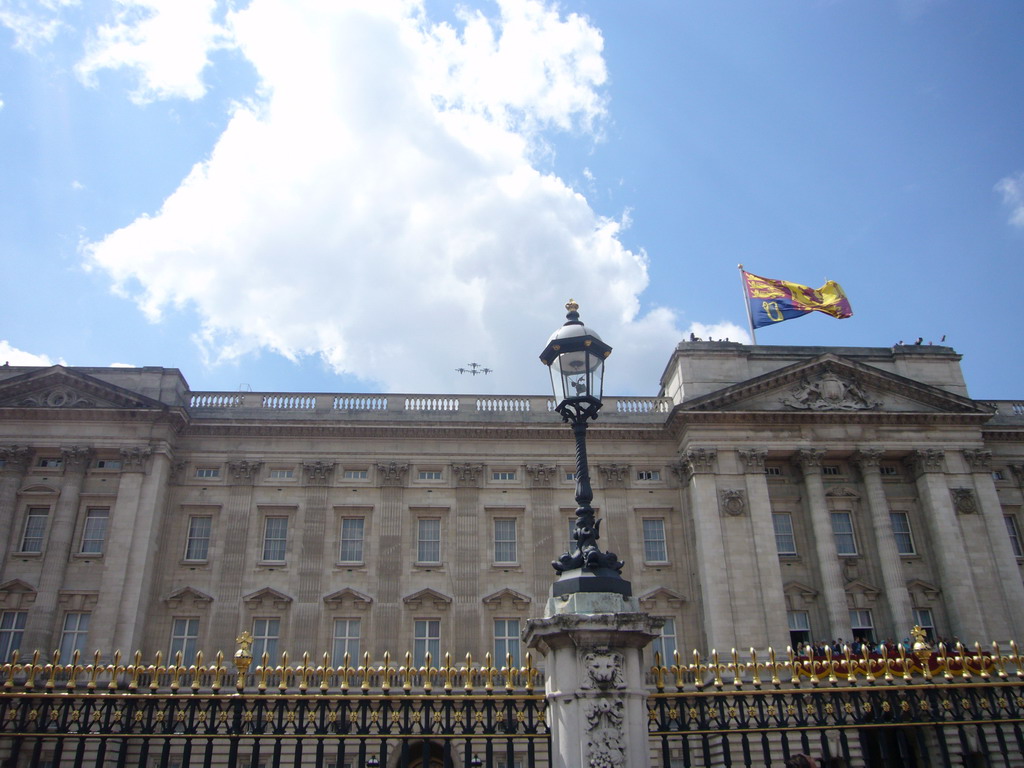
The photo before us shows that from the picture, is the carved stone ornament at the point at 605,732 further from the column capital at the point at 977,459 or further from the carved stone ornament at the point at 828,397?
the column capital at the point at 977,459

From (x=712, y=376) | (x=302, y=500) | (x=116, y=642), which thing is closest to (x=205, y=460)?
(x=302, y=500)

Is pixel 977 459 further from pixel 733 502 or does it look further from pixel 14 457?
pixel 14 457

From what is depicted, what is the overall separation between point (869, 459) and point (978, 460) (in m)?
5.03

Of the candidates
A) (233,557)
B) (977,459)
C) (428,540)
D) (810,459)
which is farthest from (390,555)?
(977,459)

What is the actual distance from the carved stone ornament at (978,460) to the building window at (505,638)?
21.4 m

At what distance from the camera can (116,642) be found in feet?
104

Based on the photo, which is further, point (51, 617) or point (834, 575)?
point (834, 575)

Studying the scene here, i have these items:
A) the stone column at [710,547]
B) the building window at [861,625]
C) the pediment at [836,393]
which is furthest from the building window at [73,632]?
the building window at [861,625]

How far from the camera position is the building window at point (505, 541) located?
119ft

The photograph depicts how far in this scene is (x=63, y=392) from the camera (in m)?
36.2

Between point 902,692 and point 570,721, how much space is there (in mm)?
4178

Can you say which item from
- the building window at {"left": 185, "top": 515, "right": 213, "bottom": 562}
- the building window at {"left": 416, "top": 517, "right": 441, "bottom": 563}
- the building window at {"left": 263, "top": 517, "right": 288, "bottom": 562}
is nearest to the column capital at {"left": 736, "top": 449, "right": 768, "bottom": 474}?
the building window at {"left": 416, "top": 517, "right": 441, "bottom": 563}

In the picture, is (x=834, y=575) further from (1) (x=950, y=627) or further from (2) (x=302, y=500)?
(2) (x=302, y=500)

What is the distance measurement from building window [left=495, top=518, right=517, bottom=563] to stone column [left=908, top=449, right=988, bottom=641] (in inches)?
718
